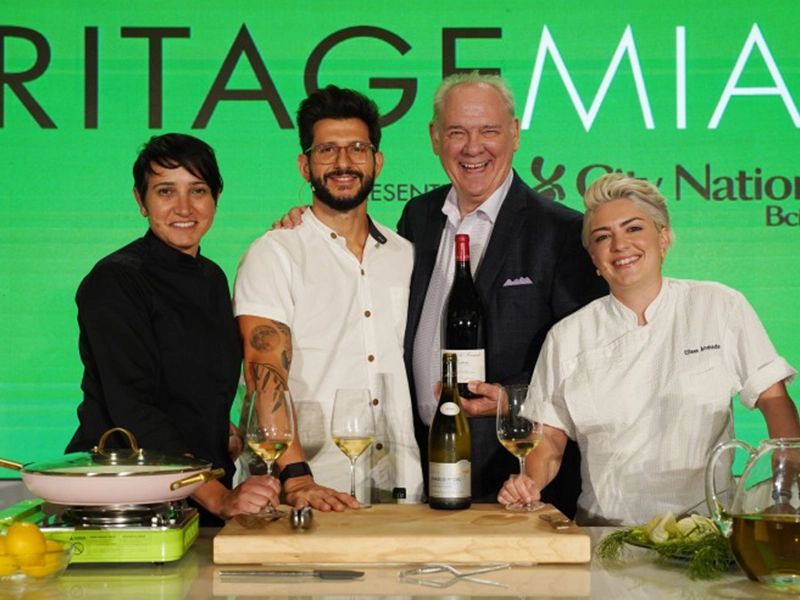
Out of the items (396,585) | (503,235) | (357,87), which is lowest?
(396,585)

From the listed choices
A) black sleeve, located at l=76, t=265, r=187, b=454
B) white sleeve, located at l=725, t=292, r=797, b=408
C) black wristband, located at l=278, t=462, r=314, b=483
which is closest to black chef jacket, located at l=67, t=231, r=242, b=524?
black sleeve, located at l=76, t=265, r=187, b=454

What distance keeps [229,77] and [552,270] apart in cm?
148

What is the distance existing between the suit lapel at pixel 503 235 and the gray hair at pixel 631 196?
0.37 metres

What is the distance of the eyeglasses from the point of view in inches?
126

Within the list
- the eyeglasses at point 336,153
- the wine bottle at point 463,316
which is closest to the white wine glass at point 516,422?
the wine bottle at point 463,316

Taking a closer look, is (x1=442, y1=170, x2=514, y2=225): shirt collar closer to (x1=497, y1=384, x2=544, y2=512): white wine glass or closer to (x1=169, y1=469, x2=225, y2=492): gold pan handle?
(x1=497, y1=384, x2=544, y2=512): white wine glass

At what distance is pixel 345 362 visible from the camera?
323cm

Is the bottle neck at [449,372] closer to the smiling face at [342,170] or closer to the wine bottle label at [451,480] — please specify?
the wine bottle label at [451,480]

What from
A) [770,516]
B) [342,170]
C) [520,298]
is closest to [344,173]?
[342,170]

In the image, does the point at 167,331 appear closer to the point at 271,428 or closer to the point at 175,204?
the point at 175,204

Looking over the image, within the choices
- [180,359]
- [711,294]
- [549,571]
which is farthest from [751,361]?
[180,359]

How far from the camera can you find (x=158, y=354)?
2760mm

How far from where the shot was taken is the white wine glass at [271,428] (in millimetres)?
2191

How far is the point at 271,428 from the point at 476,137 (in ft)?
4.76
